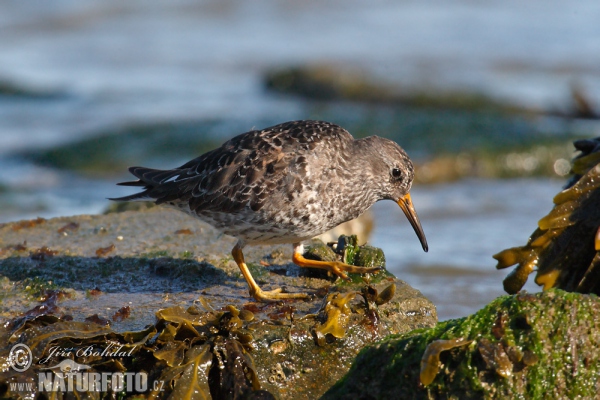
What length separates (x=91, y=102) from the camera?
44.3 feet

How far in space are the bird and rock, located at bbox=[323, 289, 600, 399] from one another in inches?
50.5

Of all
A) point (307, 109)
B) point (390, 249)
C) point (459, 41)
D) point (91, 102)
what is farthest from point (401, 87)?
point (390, 249)

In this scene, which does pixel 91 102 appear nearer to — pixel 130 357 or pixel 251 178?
pixel 251 178

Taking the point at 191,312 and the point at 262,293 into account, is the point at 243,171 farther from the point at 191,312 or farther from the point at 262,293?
the point at 191,312

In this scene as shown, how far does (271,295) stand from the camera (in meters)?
4.74

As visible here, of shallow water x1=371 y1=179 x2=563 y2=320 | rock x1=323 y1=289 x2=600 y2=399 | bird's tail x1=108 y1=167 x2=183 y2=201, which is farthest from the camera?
shallow water x1=371 y1=179 x2=563 y2=320

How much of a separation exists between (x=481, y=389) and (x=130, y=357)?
1.79 metres

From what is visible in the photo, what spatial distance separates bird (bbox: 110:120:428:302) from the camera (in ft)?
16.1

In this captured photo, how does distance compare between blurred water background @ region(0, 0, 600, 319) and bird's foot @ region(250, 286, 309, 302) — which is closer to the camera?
bird's foot @ region(250, 286, 309, 302)

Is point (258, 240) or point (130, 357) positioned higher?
point (258, 240)

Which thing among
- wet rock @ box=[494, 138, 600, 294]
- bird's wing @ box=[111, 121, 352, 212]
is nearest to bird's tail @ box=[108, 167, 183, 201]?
bird's wing @ box=[111, 121, 352, 212]

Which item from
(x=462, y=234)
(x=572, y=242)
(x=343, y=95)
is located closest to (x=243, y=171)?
(x=572, y=242)

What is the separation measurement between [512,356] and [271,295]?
1.65 meters

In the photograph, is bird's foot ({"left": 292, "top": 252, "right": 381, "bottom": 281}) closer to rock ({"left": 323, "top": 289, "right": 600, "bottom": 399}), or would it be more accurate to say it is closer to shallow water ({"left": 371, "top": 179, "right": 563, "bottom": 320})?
rock ({"left": 323, "top": 289, "right": 600, "bottom": 399})
